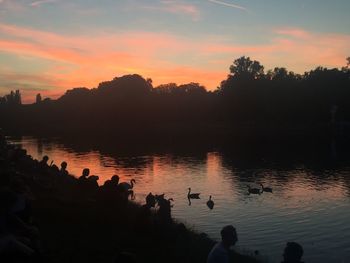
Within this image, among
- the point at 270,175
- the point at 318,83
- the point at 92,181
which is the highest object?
the point at 318,83

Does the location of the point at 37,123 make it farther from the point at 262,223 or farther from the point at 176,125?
the point at 262,223

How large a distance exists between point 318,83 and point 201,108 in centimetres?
3551

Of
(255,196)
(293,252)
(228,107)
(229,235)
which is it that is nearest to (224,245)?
(229,235)

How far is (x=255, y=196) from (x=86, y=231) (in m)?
20.0

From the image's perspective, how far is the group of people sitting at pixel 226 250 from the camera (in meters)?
8.98

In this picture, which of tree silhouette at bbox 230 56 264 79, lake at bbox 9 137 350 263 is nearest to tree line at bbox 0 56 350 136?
tree silhouette at bbox 230 56 264 79

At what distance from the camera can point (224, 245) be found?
9445 mm

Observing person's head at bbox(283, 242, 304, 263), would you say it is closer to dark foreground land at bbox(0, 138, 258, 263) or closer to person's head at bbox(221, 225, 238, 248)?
person's head at bbox(221, 225, 238, 248)

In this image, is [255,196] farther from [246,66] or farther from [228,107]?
[246,66]

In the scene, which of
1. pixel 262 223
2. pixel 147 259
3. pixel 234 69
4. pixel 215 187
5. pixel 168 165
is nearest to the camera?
pixel 147 259

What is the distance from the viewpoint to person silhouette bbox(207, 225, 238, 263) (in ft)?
30.4

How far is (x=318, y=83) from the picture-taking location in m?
130

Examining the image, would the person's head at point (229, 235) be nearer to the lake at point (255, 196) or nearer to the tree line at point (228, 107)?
the lake at point (255, 196)

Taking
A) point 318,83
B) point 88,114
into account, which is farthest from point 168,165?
point 88,114
